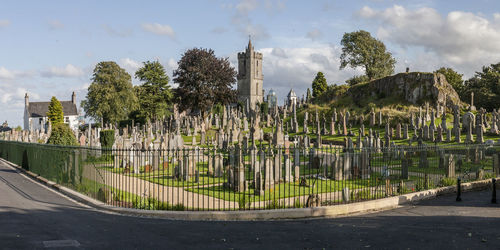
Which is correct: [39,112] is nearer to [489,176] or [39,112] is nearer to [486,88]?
[486,88]

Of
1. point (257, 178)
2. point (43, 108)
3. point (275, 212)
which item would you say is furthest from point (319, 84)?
point (275, 212)

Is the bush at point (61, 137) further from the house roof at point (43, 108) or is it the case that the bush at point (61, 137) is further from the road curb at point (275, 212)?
the house roof at point (43, 108)

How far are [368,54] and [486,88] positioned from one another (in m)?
19.8

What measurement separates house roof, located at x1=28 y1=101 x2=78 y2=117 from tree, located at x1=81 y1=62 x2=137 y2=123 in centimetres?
2995

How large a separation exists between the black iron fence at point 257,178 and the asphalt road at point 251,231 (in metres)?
1.50

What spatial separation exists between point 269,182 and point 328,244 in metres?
7.50

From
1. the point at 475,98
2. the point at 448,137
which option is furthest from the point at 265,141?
the point at 475,98

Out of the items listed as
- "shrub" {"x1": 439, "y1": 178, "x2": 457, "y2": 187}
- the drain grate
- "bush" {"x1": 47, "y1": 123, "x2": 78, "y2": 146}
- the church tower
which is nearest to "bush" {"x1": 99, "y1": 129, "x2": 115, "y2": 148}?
"bush" {"x1": 47, "y1": 123, "x2": 78, "y2": 146}

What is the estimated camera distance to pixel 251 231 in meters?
9.79

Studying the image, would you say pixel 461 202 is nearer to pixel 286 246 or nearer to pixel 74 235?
pixel 286 246

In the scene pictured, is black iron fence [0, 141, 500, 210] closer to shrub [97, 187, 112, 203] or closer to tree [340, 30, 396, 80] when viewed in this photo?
shrub [97, 187, 112, 203]

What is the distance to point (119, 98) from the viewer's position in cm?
7256

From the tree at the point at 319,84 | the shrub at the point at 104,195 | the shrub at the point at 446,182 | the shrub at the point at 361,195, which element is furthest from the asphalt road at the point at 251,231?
the tree at the point at 319,84

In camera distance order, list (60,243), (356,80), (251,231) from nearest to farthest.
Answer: (60,243) < (251,231) < (356,80)
